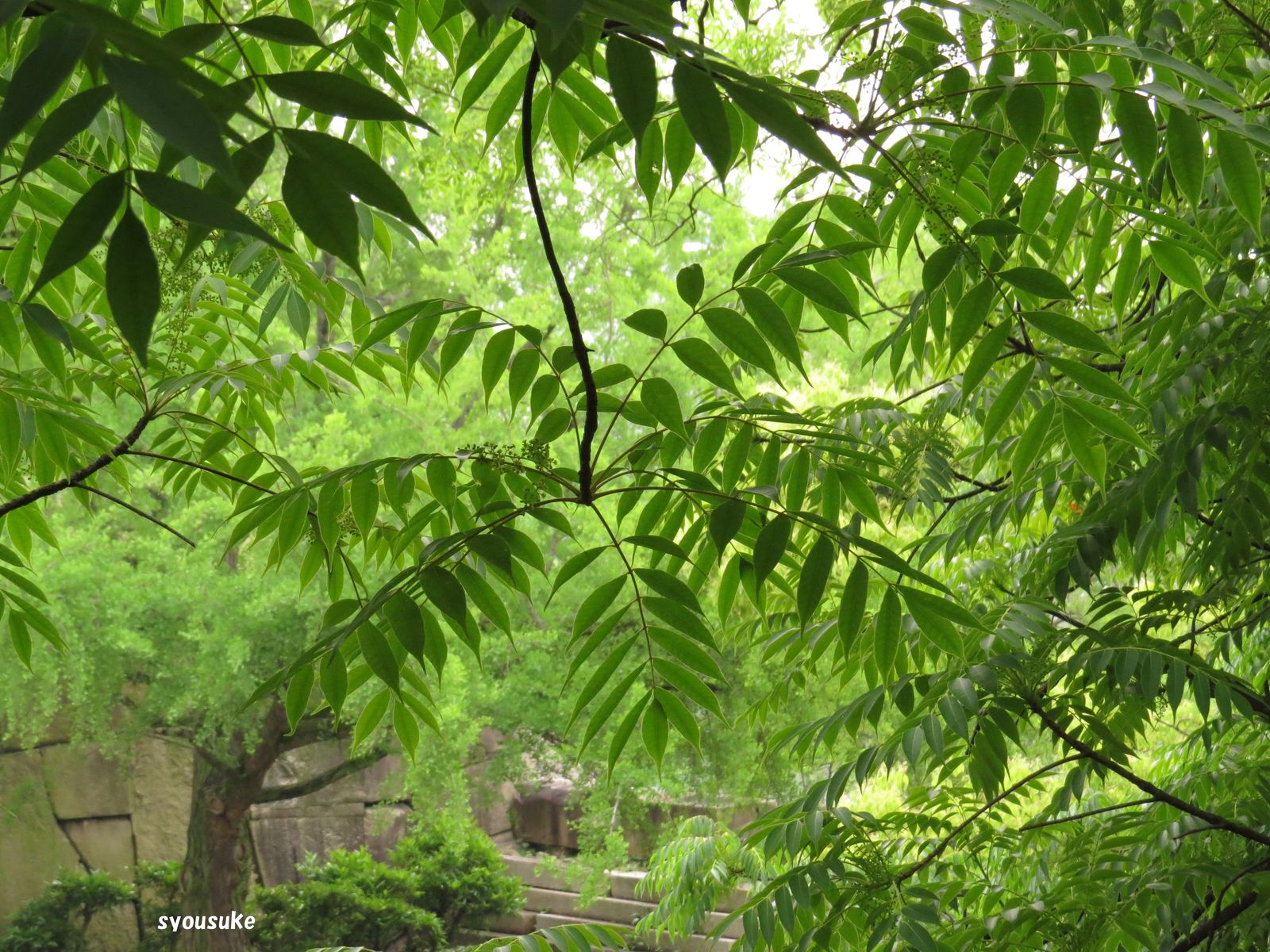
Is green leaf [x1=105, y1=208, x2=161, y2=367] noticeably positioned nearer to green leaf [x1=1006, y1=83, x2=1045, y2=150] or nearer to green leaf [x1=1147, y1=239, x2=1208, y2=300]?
green leaf [x1=1006, y1=83, x2=1045, y2=150]

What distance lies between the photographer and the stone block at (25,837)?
26.1ft

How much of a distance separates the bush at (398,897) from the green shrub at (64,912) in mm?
1111

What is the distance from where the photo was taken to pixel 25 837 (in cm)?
805

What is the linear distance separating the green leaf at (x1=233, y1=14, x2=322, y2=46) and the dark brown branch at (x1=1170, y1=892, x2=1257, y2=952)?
4.71 ft

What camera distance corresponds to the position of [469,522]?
40.2 inches

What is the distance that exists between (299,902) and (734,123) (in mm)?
7393

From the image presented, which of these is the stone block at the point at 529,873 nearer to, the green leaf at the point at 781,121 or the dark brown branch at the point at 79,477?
the dark brown branch at the point at 79,477

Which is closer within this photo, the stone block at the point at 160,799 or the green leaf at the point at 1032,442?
the green leaf at the point at 1032,442

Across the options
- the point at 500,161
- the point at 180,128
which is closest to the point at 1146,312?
the point at 180,128

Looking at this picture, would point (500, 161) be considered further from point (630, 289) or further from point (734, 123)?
point (734, 123)

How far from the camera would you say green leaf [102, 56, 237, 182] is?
1.11 ft

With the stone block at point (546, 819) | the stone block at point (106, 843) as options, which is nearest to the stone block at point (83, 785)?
the stone block at point (106, 843)

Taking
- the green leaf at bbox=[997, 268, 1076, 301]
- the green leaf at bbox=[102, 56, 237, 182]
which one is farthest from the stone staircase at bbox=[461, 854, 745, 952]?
the green leaf at bbox=[102, 56, 237, 182]

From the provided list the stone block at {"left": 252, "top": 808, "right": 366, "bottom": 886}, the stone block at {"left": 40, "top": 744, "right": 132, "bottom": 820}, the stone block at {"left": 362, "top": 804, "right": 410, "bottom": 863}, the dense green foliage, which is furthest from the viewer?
the stone block at {"left": 362, "top": 804, "right": 410, "bottom": 863}
